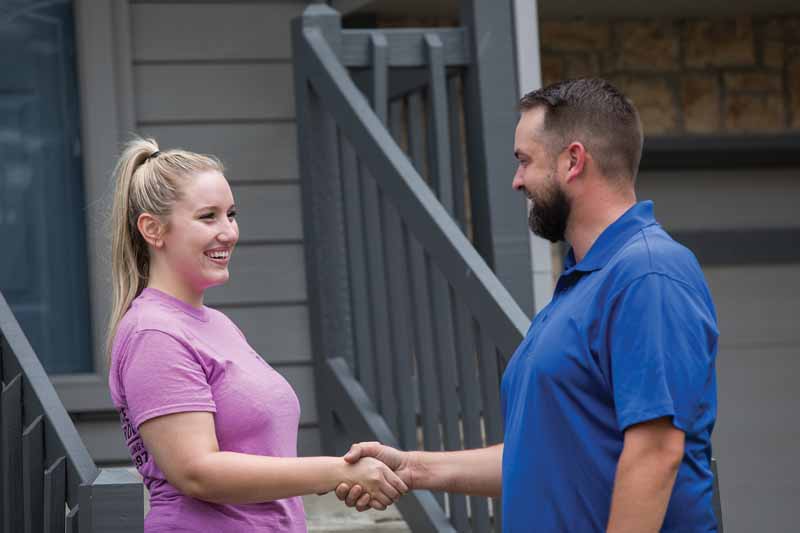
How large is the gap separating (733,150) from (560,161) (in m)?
4.11

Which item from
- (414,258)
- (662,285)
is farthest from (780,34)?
(662,285)

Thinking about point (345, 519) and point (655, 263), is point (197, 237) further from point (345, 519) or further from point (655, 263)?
point (345, 519)

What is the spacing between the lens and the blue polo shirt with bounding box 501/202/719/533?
6.72 ft

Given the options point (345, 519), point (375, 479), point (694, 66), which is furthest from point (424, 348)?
point (694, 66)

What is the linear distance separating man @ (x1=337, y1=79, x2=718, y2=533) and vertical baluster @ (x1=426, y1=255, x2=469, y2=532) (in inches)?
53.3

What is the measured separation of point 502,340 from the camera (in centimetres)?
352

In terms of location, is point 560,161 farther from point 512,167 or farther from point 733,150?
point 733,150

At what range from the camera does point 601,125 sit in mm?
2262

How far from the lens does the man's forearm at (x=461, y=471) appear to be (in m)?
2.89

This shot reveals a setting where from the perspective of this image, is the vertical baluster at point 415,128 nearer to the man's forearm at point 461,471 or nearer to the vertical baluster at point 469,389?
the vertical baluster at point 469,389

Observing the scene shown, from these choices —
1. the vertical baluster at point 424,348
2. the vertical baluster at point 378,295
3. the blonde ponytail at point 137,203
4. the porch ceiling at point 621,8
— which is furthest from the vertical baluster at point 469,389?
the porch ceiling at point 621,8

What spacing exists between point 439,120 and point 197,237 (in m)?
2.09

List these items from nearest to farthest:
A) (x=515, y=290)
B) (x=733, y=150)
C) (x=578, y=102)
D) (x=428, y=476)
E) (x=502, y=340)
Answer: (x=578, y=102), (x=428, y=476), (x=502, y=340), (x=515, y=290), (x=733, y=150)

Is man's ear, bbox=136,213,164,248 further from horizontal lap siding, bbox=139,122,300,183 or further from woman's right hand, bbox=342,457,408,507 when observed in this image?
horizontal lap siding, bbox=139,122,300,183
